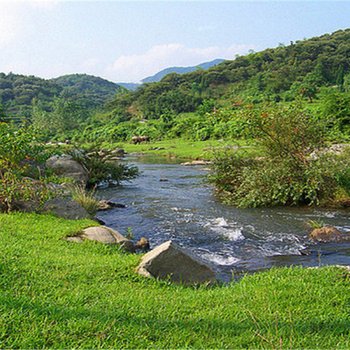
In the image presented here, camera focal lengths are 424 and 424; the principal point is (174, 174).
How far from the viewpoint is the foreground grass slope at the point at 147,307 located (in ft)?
12.7

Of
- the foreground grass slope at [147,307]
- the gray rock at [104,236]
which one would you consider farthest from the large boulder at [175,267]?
the gray rock at [104,236]

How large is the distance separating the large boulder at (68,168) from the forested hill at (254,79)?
1888 inches

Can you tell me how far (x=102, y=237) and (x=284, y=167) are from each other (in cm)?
828

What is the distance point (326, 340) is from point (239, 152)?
1320 cm

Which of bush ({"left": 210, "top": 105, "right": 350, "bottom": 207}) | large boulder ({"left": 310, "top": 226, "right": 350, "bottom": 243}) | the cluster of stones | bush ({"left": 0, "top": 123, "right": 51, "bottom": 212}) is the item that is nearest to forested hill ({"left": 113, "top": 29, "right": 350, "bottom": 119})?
bush ({"left": 210, "top": 105, "right": 350, "bottom": 207})

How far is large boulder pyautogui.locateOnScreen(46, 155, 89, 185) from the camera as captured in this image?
18469mm

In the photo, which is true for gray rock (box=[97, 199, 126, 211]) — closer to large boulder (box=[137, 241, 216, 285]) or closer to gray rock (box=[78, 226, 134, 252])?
gray rock (box=[78, 226, 134, 252])

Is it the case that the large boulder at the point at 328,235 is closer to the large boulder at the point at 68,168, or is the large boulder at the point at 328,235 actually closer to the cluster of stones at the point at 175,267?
the cluster of stones at the point at 175,267

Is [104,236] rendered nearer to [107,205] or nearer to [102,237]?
[102,237]

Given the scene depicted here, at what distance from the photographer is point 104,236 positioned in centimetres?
821

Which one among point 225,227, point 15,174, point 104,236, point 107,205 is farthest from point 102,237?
point 107,205

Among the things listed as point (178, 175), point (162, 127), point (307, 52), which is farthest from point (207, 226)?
point (307, 52)

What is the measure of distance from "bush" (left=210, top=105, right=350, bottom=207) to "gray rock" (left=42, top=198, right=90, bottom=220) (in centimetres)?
591

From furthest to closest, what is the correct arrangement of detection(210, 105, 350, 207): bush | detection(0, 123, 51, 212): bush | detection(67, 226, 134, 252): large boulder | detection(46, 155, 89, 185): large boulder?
1. detection(46, 155, 89, 185): large boulder
2. detection(210, 105, 350, 207): bush
3. detection(0, 123, 51, 212): bush
4. detection(67, 226, 134, 252): large boulder
